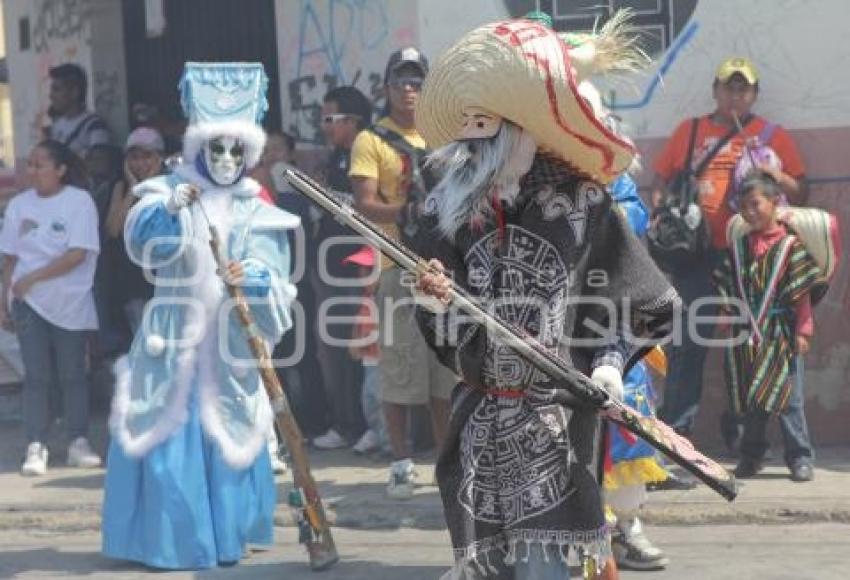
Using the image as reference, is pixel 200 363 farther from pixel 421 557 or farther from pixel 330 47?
pixel 330 47

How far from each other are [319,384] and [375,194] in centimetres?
192

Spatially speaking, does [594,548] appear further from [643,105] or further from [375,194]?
[643,105]

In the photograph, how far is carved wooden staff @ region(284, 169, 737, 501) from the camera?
473 centimetres

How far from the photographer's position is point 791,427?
8359 millimetres

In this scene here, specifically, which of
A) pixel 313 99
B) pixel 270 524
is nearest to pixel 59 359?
pixel 313 99

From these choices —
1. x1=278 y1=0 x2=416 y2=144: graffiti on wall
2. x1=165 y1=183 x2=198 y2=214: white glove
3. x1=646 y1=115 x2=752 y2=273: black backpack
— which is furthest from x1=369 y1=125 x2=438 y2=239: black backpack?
x1=278 y1=0 x2=416 y2=144: graffiti on wall

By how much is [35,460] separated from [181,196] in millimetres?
2847

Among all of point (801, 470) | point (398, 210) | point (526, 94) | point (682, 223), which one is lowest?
point (801, 470)

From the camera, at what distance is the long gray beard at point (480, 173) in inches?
190

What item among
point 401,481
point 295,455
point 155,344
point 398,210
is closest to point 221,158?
point 155,344

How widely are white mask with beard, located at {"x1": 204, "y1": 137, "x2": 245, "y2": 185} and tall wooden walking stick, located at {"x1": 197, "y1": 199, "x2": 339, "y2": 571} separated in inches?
13.3

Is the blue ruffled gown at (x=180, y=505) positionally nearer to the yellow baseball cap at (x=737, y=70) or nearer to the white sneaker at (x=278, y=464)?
the white sneaker at (x=278, y=464)

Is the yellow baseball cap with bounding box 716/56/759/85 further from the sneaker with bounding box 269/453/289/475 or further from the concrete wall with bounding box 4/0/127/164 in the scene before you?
the concrete wall with bounding box 4/0/127/164

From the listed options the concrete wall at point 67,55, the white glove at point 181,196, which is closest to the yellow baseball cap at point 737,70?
the white glove at point 181,196
